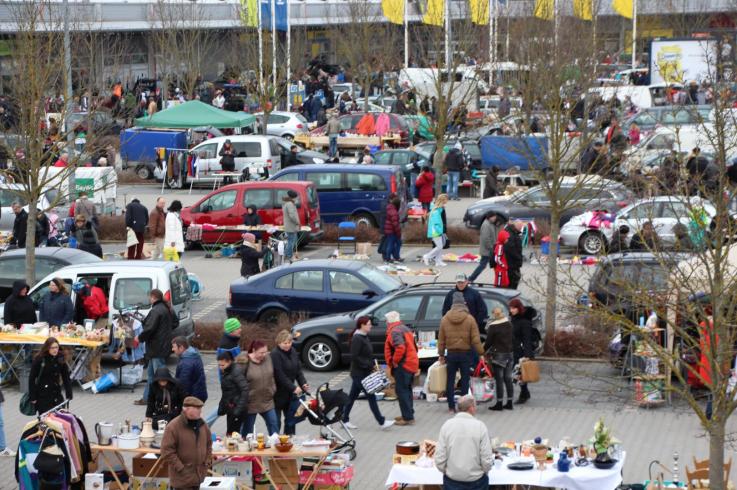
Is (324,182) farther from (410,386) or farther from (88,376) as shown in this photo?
(410,386)

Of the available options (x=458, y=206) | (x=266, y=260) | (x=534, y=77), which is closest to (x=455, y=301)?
(x=266, y=260)

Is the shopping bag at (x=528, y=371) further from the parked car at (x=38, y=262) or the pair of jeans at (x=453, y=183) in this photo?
the pair of jeans at (x=453, y=183)

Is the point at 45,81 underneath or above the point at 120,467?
above

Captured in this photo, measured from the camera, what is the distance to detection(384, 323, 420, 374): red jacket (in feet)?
59.6

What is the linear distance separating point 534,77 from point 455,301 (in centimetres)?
1170

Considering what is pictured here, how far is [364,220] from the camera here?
33344 millimetres

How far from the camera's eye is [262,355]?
55.0 ft

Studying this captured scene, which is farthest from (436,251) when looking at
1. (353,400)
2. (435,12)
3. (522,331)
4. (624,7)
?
(624,7)

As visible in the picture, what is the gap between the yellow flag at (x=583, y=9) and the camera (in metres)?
38.7

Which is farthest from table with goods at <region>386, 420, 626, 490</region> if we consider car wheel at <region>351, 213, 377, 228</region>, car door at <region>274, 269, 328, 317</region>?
car wheel at <region>351, 213, 377, 228</region>

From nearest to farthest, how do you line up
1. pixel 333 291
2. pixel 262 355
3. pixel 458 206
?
pixel 262 355 → pixel 333 291 → pixel 458 206

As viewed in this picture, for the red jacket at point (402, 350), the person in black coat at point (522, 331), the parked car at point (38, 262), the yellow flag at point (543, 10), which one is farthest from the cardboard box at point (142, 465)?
the yellow flag at point (543, 10)

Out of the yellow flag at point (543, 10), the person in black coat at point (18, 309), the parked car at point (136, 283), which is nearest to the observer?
the person in black coat at point (18, 309)

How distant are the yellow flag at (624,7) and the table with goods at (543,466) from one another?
46839 millimetres
